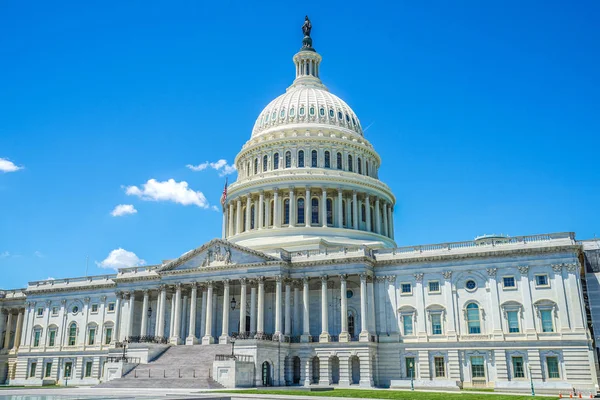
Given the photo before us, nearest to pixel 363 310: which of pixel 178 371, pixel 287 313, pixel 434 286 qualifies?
pixel 434 286

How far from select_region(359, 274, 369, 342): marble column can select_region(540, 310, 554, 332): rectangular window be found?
17159 mm

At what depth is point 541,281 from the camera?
59.6 metres

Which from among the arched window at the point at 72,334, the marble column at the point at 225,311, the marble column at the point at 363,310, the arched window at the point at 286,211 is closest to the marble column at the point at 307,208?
the arched window at the point at 286,211

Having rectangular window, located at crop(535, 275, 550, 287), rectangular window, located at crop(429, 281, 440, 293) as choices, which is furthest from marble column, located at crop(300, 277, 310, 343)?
rectangular window, located at crop(535, 275, 550, 287)

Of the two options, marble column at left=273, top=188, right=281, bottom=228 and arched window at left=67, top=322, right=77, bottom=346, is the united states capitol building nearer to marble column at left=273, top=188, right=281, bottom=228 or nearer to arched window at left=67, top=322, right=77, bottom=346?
arched window at left=67, top=322, right=77, bottom=346

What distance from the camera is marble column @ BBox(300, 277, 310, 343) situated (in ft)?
213

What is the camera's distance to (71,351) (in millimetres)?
81438

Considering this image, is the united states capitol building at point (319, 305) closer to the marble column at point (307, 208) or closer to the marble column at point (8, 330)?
the marble column at point (307, 208)

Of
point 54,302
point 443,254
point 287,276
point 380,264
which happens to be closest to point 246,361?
point 287,276

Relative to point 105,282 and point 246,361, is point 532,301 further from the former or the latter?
point 105,282

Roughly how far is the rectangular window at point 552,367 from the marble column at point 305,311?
2395cm

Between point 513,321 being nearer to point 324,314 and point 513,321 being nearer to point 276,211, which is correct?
point 324,314

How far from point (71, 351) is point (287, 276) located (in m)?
34.5

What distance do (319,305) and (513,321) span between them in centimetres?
2121
